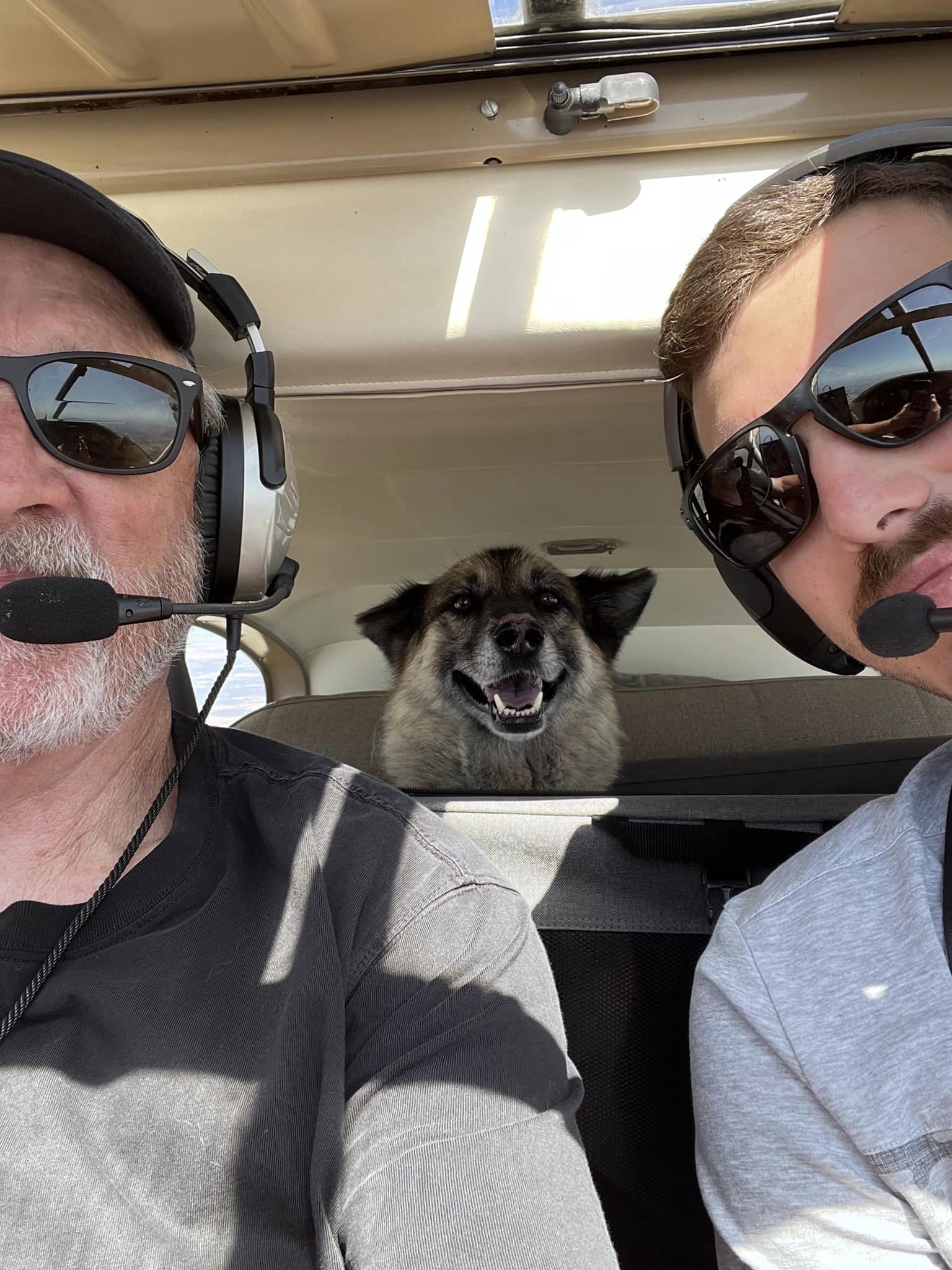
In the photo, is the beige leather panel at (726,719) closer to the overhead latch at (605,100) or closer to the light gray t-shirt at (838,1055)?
the light gray t-shirt at (838,1055)

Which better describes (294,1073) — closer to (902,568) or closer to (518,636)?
(902,568)

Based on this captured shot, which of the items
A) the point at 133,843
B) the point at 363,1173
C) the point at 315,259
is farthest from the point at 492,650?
the point at 363,1173

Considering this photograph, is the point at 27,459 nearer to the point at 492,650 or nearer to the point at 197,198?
the point at 197,198

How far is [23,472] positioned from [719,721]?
188cm

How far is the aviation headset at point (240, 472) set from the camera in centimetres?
128

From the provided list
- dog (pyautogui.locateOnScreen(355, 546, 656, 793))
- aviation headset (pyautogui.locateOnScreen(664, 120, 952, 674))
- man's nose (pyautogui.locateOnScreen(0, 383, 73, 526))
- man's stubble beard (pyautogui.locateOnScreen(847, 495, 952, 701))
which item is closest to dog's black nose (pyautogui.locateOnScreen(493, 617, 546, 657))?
dog (pyautogui.locateOnScreen(355, 546, 656, 793))

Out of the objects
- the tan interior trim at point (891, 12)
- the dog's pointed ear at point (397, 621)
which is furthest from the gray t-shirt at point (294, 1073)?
the dog's pointed ear at point (397, 621)

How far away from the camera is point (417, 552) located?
9.59 ft

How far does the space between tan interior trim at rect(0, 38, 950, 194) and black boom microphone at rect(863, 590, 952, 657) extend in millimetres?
837

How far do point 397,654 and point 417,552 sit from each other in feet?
1.67

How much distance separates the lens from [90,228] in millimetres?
1143

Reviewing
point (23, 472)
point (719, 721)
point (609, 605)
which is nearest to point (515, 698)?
point (609, 605)

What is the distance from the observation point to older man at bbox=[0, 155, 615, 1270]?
863 millimetres

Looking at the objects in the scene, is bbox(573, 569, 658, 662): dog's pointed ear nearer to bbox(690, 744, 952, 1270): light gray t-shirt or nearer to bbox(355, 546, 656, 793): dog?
bbox(355, 546, 656, 793): dog
